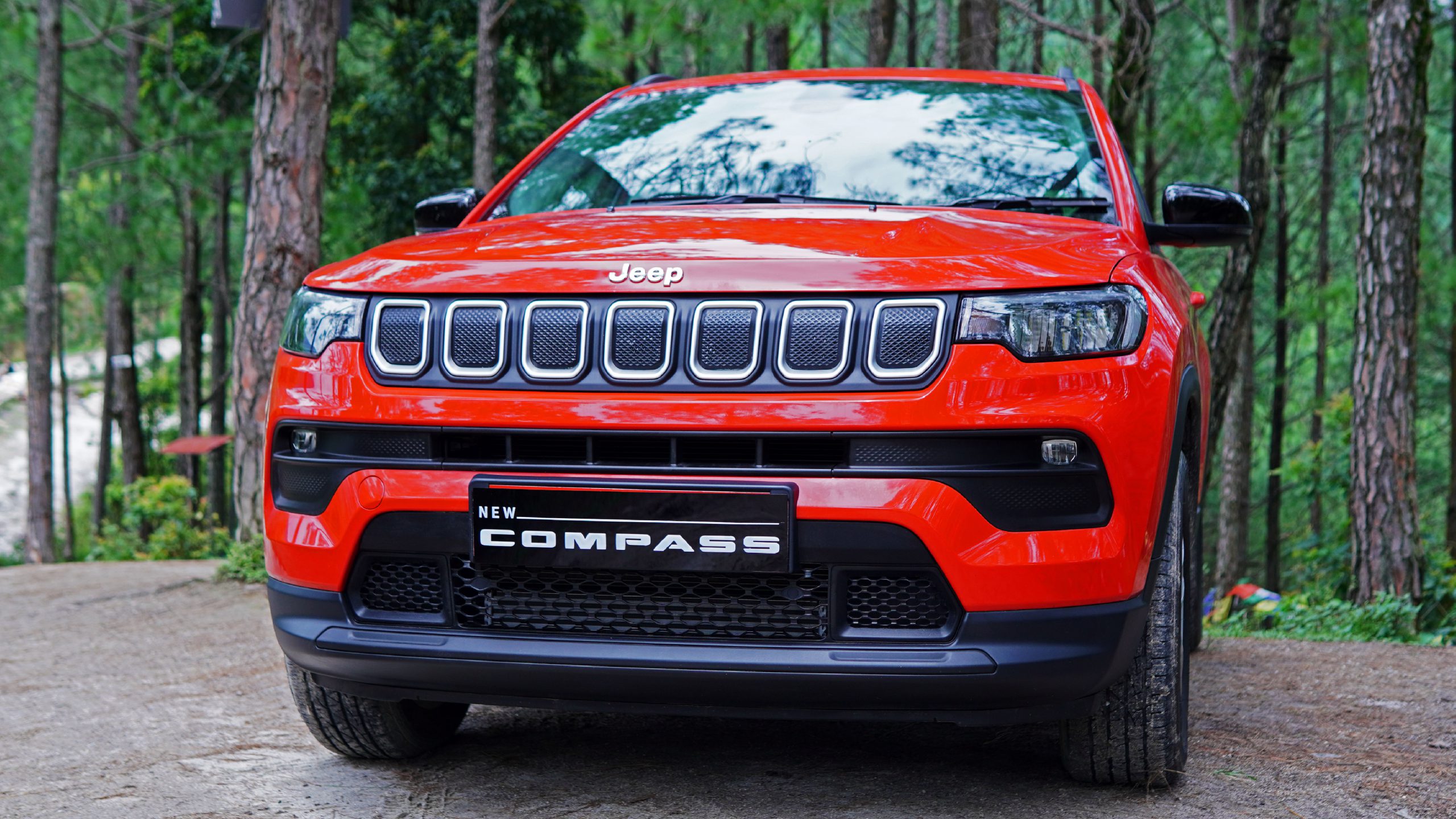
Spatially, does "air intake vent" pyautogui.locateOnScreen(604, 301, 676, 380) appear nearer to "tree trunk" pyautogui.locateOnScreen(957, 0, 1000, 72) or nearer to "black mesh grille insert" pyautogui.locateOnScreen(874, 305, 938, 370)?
"black mesh grille insert" pyautogui.locateOnScreen(874, 305, 938, 370)

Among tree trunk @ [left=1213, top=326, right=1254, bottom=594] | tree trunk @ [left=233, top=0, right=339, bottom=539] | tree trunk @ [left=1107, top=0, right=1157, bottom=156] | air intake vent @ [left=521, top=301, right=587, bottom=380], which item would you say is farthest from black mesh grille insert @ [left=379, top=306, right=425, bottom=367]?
tree trunk @ [left=1213, top=326, right=1254, bottom=594]

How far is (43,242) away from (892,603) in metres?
16.8

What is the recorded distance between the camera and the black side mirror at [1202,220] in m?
3.33

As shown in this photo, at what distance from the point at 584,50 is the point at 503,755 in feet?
34.1

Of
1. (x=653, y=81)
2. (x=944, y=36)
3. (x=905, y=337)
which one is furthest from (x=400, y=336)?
(x=944, y=36)

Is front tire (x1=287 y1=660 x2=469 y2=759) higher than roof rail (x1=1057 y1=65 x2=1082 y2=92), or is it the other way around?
roof rail (x1=1057 y1=65 x2=1082 y2=92)

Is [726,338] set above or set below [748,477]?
above

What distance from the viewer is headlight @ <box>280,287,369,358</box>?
275 centimetres

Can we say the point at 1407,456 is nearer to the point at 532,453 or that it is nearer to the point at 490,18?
the point at 532,453

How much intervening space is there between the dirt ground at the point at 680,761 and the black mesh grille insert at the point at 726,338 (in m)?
1.02

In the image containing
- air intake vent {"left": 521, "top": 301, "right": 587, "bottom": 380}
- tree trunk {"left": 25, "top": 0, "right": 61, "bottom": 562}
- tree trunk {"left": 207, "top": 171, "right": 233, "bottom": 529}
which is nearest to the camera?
air intake vent {"left": 521, "top": 301, "right": 587, "bottom": 380}

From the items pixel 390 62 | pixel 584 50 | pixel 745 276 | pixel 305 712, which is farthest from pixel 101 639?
pixel 390 62

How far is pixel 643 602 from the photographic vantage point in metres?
2.59

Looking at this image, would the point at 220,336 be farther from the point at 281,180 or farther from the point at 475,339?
the point at 475,339
